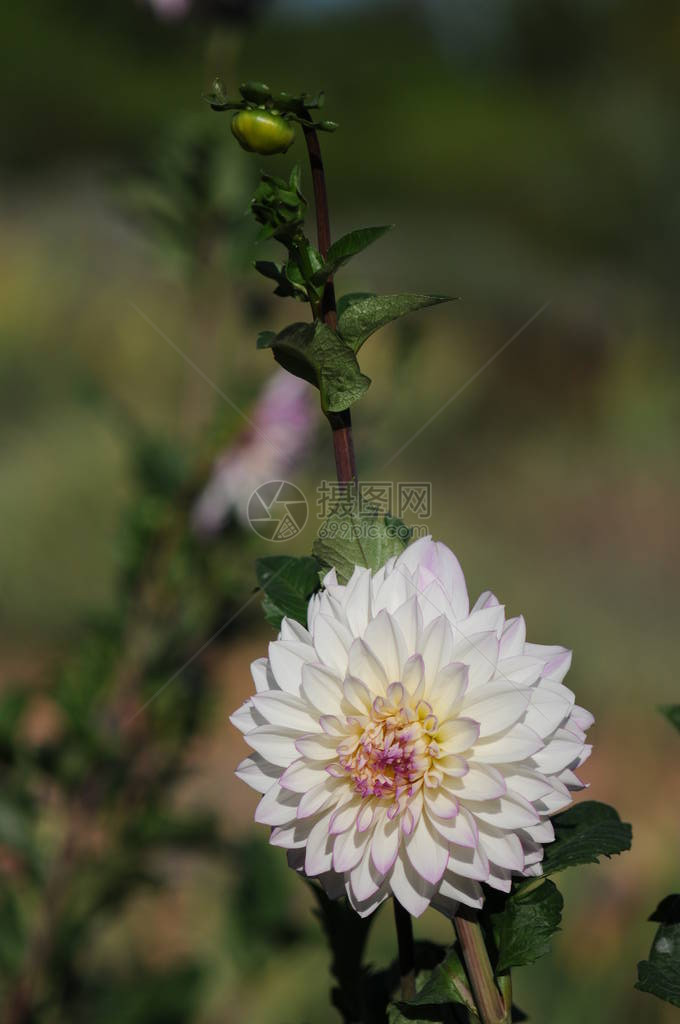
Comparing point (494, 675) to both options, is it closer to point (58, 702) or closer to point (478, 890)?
point (478, 890)

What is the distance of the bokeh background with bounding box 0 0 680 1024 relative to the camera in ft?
3.22

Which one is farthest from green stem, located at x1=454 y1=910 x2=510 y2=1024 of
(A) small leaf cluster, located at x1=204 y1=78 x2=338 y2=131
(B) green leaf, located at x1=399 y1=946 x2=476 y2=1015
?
(A) small leaf cluster, located at x1=204 y1=78 x2=338 y2=131

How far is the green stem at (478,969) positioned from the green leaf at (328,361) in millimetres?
154

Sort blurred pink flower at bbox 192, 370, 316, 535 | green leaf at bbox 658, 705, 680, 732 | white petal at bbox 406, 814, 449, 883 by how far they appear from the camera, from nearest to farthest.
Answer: white petal at bbox 406, 814, 449, 883
green leaf at bbox 658, 705, 680, 732
blurred pink flower at bbox 192, 370, 316, 535

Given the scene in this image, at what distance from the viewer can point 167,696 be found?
3.31ft

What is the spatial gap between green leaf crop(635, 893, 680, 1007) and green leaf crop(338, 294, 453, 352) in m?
0.20

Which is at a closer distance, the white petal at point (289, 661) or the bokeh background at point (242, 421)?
the white petal at point (289, 661)

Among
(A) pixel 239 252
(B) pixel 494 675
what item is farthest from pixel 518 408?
(B) pixel 494 675

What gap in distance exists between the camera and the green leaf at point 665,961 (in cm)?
30

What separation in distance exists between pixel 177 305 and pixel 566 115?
256 cm

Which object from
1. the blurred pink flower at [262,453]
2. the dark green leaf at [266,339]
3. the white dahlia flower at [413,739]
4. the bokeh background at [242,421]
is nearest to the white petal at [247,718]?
the white dahlia flower at [413,739]

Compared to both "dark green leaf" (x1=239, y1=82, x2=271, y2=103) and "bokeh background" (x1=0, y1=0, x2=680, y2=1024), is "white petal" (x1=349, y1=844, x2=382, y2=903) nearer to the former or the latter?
"dark green leaf" (x1=239, y1=82, x2=271, y2=103)

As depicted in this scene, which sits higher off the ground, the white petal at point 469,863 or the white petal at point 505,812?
the white petal at point 505,812

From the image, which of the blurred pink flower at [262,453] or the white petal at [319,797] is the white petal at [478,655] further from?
the blurred pink flower at [262,453]
